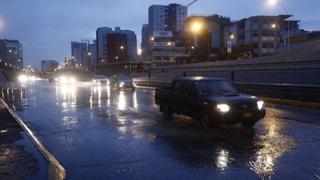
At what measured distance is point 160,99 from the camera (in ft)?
58.2

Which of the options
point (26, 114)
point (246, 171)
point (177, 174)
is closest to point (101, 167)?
point (177, 174)

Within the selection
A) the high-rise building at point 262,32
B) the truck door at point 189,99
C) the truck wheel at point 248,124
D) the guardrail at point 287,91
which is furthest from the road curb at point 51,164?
the high-rise building at point 262,32

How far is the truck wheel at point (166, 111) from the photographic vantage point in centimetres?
1688

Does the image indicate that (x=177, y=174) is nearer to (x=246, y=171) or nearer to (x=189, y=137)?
(x=246, y=171)

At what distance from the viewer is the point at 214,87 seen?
14.6m

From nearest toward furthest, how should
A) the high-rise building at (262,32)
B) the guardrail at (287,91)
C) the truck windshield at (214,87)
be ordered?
1. the truck windshield at (214,87)
2. the guardrail at (287,91)
3. the high-rise building at (262,32)

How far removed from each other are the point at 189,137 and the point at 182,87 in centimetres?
395

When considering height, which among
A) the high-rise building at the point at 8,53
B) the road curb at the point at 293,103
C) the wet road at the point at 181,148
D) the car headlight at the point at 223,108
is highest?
the high-rise building at the point at 8,53

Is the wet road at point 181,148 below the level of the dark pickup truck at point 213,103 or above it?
below

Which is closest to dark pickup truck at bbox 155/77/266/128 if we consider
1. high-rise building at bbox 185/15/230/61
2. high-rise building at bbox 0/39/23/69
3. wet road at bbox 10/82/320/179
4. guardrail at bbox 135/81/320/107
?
wet road at bbox 10/82/320/179

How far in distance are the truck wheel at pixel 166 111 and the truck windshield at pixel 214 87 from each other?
2.50 meters

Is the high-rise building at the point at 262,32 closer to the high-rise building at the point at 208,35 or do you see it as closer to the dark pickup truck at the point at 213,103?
the high-rise building at the point at 208,35

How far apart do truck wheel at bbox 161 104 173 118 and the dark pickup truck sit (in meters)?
0.41

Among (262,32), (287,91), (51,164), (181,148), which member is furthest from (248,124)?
(262,32)
